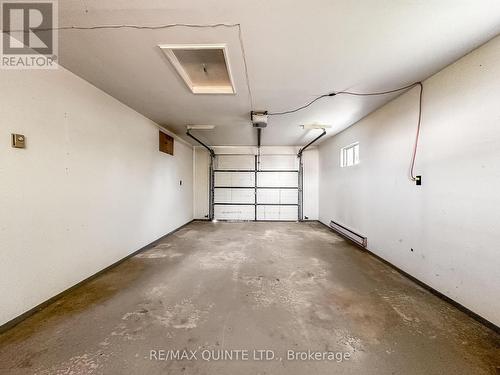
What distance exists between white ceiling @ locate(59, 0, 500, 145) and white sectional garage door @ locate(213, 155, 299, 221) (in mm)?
4022

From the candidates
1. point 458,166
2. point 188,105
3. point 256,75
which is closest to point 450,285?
point 458,166

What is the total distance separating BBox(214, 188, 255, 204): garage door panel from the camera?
23.1ft

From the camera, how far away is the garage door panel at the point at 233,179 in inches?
277

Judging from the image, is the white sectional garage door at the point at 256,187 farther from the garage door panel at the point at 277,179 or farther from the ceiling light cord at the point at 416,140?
the ceiling light cord at the point at 416,140

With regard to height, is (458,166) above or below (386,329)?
above

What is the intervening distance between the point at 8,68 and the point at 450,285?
4.69 meters

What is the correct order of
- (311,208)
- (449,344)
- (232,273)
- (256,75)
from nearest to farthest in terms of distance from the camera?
1. (449,344)
2. (256,75)
3. (232,273)
4. (311,208)

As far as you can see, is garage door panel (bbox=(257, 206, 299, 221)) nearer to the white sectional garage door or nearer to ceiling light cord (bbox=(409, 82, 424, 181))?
the white sectional garage door

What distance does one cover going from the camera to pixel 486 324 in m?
1.77

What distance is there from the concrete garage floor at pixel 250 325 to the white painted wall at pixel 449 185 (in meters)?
0.33

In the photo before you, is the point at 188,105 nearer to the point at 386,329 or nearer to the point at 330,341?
the point at 330,341

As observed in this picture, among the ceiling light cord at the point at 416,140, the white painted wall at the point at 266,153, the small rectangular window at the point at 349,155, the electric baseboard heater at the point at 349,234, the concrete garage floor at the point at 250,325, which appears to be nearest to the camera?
the concrete garage floor at the point at 250,325

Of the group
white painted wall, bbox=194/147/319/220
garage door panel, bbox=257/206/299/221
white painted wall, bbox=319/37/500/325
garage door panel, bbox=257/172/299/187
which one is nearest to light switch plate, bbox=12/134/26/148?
white painted wall, bbox=319/37/500/325

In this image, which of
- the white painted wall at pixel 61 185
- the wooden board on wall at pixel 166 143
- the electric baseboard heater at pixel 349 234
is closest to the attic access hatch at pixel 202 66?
the white painted wall at pixel 61 185
